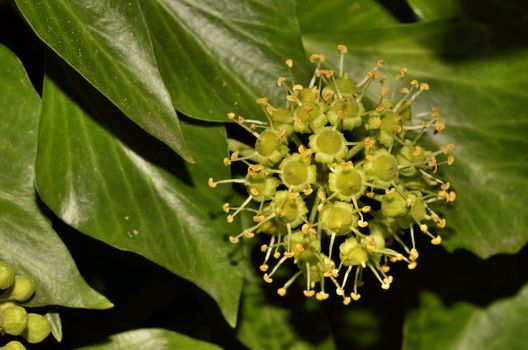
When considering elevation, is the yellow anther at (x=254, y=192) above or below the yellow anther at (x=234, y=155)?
below

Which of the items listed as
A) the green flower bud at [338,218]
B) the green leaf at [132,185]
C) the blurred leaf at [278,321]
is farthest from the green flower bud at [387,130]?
the blurred leaf at [278,321]

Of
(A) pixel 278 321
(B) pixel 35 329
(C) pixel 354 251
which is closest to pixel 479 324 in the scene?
(A) pixel 278 321

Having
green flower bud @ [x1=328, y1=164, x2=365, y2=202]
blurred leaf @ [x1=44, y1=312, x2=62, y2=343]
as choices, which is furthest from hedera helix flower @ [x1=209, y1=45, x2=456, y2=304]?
blurred leaf @ [x1=44, y1=312, x2=62, y2=343]

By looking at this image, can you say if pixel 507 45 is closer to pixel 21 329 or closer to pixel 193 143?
pixel 193 143

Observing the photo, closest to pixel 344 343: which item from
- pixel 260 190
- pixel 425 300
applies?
pixel 425 300

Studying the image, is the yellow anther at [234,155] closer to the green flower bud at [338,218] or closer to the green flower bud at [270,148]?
the green flower bud at [270,148]
